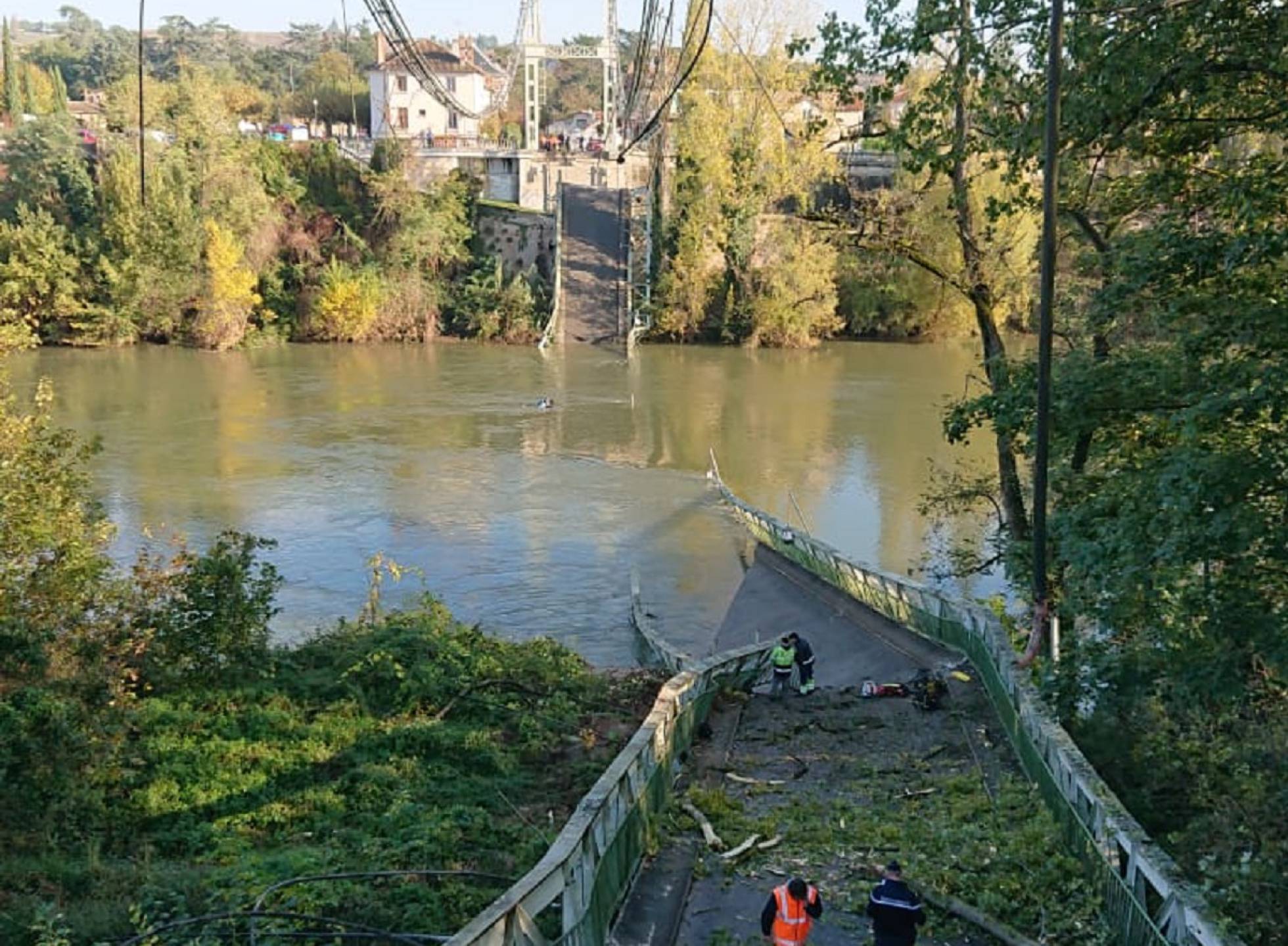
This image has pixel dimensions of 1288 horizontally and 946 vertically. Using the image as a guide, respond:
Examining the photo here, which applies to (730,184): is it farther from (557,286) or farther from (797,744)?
(797,744)

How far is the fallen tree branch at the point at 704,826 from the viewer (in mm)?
9531

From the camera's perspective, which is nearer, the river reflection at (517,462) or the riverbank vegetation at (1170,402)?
the riverbank vegetation at (1170,402)

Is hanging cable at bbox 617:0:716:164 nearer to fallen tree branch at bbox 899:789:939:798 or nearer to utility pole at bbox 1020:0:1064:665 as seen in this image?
utility pole at bbox 1020:0:1064:665

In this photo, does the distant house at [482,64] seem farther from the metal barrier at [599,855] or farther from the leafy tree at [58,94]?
the metal barrier at [599,855]

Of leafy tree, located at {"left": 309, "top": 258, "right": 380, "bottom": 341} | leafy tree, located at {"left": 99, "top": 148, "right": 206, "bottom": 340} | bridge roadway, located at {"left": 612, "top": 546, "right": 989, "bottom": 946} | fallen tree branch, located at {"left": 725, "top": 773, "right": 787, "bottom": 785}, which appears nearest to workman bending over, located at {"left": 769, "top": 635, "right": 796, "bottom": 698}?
bridge roadway, located at {"left": 612, "top": 546, "right": 989, "bottom": 946}

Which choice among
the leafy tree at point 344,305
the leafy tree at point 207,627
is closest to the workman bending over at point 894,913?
the leafy tree at point 207,627

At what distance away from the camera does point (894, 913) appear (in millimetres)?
7230

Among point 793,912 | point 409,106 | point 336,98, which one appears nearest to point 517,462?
point 793,912

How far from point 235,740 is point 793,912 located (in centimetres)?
876

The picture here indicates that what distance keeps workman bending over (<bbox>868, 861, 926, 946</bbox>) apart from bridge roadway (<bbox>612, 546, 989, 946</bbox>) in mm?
745

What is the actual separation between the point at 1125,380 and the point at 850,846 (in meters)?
5.95

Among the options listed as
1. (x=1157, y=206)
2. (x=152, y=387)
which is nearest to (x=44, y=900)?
(x=1157, y=206)

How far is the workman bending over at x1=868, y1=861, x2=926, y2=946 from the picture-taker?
7.22 meters

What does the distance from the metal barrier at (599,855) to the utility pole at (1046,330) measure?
168 inches
